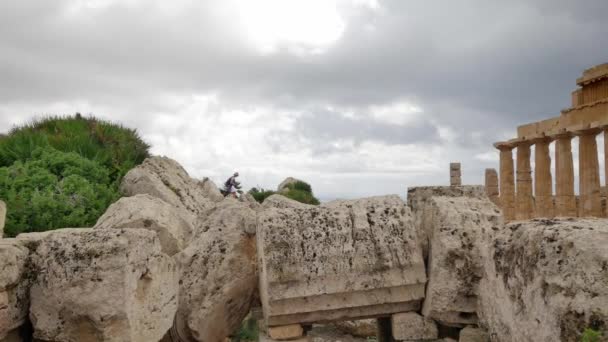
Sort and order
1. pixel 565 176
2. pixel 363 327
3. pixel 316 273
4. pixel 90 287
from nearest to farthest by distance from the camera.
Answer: pixel 90 287 → pixel 316 273 → pixel 363 327 → pixel 565 176

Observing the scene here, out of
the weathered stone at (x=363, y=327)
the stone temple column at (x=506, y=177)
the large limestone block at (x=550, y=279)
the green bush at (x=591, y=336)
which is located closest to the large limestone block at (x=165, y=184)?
the weathered stone at (x=363, y=327)

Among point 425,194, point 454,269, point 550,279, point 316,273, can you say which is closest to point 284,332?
point 316,273

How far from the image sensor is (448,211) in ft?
16.3

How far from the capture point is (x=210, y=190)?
12320 millimetres

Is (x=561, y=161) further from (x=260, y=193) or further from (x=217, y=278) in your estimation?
(x=217, y=278)

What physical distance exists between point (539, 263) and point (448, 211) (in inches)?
61.7

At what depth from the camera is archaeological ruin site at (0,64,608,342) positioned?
3.42m

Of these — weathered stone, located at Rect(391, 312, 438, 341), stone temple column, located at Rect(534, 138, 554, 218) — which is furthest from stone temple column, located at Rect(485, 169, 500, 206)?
weathered stone, located at Rect(391, 312, 438, 341)

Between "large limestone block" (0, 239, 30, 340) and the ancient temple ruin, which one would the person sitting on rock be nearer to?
"large limestone block" (0, 239, 30, 340)

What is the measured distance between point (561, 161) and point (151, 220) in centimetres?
2152

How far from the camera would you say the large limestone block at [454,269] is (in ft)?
15.8

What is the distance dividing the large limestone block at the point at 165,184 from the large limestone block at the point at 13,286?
4678 mm

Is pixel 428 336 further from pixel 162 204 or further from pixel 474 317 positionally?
pixel 162 204

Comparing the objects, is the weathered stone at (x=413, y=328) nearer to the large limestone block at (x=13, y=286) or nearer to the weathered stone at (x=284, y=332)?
the weathered stone at (x=284, y=332)
